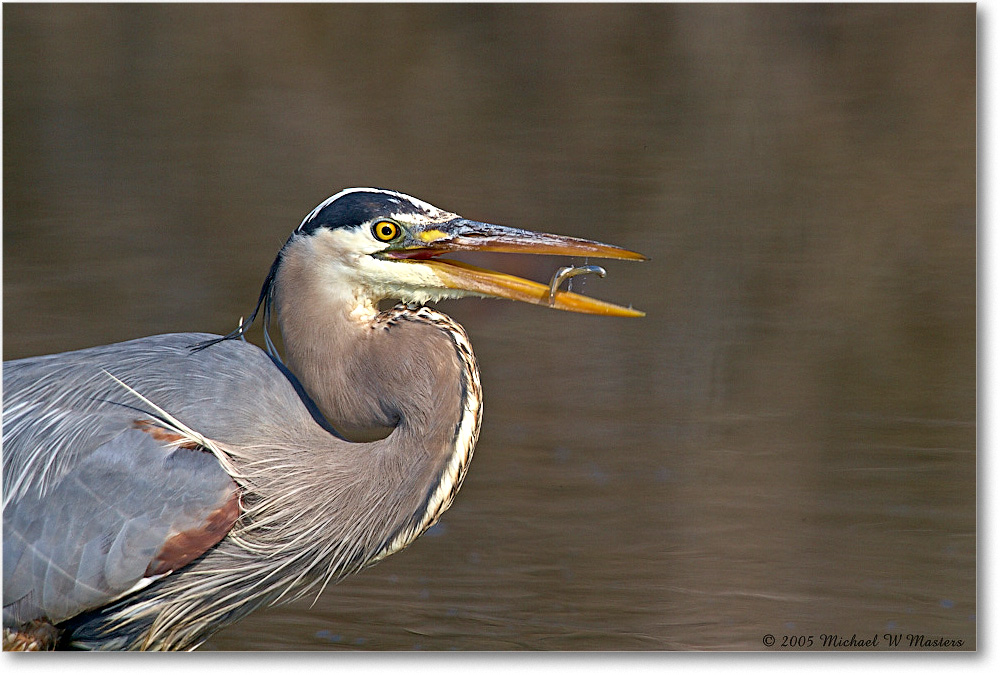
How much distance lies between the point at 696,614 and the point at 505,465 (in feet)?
2.49

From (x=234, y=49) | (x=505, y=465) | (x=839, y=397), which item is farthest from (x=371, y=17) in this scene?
(x=839, y=397)

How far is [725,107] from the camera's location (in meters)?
3.32

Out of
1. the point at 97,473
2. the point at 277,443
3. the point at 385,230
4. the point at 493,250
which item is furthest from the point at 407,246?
the point at 97,473

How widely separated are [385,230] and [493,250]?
22 cm

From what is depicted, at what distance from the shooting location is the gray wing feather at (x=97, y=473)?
2.28m

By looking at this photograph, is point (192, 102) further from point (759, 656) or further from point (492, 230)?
point (759, 656)

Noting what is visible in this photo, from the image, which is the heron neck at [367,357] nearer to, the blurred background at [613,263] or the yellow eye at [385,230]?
the yellow eye at [385,230]

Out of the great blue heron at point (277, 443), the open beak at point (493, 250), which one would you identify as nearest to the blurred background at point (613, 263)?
the open beak at point (493, 250)

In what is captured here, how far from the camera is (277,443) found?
2.44 m

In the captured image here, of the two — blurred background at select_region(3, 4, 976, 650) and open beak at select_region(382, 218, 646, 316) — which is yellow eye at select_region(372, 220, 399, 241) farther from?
blurred background at select_region(3, 4, 976, 650)

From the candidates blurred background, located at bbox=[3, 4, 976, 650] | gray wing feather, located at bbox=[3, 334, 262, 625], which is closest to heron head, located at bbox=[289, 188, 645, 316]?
blurred background, located at bbox=[3, 4, 976, 650]

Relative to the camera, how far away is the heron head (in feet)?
7.82

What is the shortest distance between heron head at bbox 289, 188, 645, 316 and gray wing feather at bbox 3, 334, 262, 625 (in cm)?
31

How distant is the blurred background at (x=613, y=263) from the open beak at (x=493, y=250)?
4.3 inches
